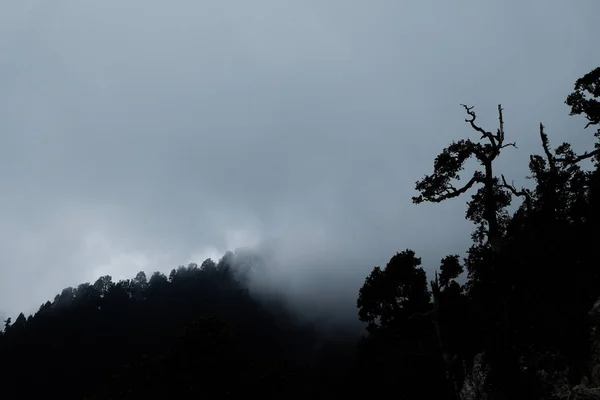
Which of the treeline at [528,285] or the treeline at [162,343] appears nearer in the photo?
the treeline at [528,285]

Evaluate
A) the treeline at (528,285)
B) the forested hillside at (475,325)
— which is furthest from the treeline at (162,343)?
the treeline at (528,285)

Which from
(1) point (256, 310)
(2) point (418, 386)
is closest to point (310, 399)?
(2) point (418, 386)

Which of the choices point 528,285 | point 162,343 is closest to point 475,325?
point 528,285

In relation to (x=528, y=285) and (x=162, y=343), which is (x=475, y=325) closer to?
(x=528, y=285)

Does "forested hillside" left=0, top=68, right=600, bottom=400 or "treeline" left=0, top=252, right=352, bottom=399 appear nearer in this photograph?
"forested hillside" left=0, top=68, right=600, bottom=400

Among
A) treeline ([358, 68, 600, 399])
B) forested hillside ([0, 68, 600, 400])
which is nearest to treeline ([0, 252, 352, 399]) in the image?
forested hillside ([0, 68, 600, 400])

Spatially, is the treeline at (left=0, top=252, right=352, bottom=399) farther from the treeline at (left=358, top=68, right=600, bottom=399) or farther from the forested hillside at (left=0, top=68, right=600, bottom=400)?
the treeline at (left=358, top=68, right=600, bottom=399)

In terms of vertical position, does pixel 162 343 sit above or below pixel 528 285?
above

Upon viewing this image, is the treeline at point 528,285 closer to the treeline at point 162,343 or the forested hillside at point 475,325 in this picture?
the forested hillside at point 475,325

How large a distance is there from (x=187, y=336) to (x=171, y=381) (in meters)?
4.27

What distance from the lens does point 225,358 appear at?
40.8 meters

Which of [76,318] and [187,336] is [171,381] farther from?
[76,318]

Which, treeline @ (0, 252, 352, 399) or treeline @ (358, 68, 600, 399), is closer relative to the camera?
treeline @ (358, 68, 600, 399)

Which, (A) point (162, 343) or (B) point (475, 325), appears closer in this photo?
(B) point (475, 325)
